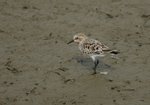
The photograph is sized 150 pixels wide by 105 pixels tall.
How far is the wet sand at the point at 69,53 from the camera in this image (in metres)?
12.2

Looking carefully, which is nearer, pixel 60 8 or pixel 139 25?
pixel 139 25

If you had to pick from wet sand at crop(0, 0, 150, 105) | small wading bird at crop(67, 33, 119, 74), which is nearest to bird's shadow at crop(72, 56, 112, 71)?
wet sand at crop(0, 0, 150, 105)

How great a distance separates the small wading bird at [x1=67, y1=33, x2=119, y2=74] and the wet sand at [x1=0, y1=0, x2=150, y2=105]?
0.38m

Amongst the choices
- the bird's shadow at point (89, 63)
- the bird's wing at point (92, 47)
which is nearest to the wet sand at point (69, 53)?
the bird's shadow at point (89, 63)

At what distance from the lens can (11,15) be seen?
54.9ft

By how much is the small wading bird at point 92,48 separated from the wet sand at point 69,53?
14.8 inches

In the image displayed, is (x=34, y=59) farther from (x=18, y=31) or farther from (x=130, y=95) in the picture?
(x=130, y=95)

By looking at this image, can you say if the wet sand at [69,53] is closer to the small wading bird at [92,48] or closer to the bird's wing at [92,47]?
the small wading bird at [92,48]

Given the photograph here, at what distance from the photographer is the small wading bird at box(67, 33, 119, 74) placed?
Answer: 13.2 m

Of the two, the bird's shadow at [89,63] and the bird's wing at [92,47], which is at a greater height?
the bird's wing at [92,47]

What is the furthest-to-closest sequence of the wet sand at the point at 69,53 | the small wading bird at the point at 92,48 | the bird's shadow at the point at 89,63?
the bird's shadow at the point at 89,63 → the small wading bird at the point at 92,48 → the wet sand at the point at 69,53

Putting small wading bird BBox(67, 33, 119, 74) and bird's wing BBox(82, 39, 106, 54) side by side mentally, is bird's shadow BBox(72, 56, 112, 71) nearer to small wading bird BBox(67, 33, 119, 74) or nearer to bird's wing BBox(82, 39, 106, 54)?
small wading bird BBox(67, 33, 119, 74)

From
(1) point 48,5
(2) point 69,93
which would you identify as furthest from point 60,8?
(2) point 69,93

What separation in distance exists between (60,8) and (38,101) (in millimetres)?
5762
